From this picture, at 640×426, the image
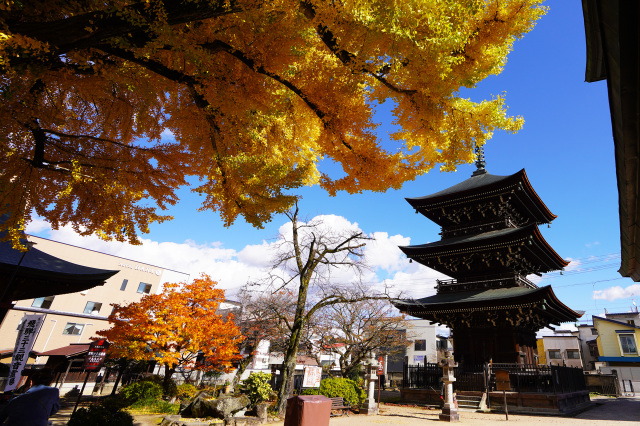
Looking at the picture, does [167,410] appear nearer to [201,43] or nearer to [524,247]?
[201,43]

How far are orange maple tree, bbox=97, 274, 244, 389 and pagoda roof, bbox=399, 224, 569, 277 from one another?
10.6m

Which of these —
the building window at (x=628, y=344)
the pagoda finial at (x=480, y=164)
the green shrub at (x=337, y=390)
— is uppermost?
the pagoda finial at (x=480, y=164)

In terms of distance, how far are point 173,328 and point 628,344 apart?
4426 centimetres

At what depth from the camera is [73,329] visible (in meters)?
27.9

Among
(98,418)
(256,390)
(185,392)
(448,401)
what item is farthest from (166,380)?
(448,401)

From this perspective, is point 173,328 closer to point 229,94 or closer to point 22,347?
point 22,347

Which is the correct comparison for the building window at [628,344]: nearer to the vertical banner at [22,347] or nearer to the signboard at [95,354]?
the signboard at [95,354]

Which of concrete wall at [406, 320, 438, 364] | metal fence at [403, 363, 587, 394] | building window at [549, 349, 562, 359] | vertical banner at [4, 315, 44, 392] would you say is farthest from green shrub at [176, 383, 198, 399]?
building window at [549, 349, 562, 359]

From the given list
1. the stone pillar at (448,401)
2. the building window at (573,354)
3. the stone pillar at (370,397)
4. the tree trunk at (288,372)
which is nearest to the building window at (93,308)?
the tree trunk at (288,372)

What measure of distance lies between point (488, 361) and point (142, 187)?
16.1 metres

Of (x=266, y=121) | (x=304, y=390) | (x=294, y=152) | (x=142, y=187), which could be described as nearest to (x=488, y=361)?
(x=304, y=390)

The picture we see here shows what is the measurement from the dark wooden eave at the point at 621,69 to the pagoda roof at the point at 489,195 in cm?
1395

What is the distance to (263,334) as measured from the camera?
24750 mm

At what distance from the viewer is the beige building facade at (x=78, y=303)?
82.9ft
